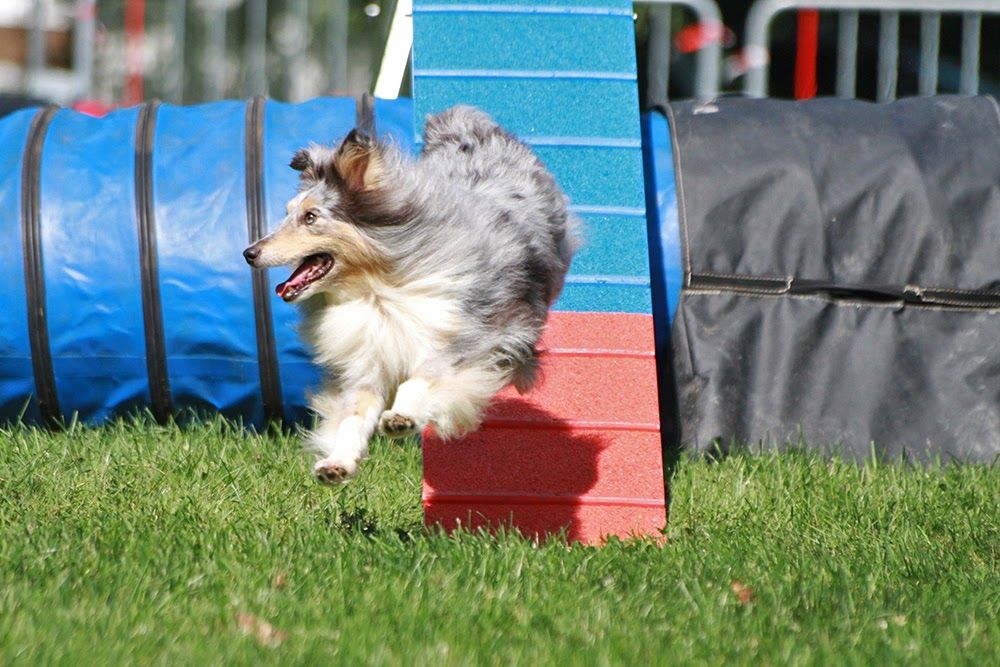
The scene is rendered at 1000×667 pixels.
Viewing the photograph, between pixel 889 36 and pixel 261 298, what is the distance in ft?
17.5

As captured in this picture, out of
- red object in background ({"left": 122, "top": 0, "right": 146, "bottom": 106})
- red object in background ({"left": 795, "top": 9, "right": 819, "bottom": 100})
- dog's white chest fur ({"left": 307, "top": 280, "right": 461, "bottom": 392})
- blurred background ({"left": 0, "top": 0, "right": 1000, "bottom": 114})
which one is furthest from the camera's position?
red object in background ({"left": 122, "top": 0, "right": 146, "bottom": 106})

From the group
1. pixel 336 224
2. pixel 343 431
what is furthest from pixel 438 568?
pixel 336 224

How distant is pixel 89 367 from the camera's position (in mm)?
6348

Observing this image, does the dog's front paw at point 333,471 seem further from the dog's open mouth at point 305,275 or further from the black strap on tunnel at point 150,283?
the black strap on tunnel at point 150,283

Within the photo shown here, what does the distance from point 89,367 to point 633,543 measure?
297cm

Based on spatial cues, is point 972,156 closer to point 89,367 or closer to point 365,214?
point 365,214

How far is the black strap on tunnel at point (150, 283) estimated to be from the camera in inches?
245

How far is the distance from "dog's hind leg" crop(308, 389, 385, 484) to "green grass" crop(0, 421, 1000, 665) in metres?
0.28

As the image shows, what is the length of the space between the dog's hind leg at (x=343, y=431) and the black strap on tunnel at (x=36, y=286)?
2164mm

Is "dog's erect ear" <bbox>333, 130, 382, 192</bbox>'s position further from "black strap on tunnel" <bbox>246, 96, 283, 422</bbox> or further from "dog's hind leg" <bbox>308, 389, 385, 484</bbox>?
"black strap on tunnel" <bbox>246, 96, 283, 422</bbox>

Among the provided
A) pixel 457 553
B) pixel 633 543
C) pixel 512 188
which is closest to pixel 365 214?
pixel 512 188

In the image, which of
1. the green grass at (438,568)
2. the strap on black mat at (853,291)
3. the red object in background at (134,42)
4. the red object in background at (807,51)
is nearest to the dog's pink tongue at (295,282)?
the green grass at (438,568)

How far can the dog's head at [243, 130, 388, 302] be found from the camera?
4309 millimetres

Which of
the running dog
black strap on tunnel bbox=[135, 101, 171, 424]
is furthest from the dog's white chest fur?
black strap on tunnel bbox=[135, 101, 171, 424]
